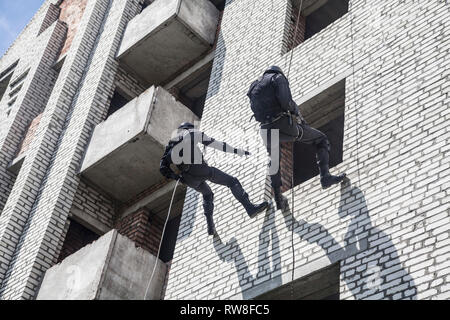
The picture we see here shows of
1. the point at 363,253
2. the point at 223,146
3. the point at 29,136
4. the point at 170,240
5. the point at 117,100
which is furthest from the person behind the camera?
the point at 117,100

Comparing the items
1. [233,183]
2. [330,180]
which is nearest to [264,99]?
[330,180]

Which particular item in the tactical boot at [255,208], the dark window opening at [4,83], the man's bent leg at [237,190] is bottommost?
the tactical boot at [255,208]

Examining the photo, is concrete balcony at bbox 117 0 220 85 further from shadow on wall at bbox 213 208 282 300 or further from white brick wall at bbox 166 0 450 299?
shadow on wall at bbox 213 208 282 300

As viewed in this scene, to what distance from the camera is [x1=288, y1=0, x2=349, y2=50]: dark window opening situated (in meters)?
11.6

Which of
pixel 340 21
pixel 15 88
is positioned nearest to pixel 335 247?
pixel 340 21

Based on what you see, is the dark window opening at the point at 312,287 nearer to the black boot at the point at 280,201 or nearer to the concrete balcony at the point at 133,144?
the black boot at the point at 280,201

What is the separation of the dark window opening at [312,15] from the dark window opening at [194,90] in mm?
2169

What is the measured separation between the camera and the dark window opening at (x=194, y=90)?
1385 centimetres

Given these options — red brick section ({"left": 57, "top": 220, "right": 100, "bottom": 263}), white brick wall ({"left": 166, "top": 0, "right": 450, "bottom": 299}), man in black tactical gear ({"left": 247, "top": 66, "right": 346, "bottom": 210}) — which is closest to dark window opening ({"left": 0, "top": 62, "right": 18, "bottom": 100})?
red brick section ({"left": 57, "top": 220, "right": 100, "bottom": 263})

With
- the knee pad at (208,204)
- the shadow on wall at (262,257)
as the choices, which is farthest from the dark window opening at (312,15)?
the shadow on wall at (262,257)

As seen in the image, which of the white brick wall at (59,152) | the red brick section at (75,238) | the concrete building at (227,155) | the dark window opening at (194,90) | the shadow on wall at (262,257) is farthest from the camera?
the dark window opening at (194,90)

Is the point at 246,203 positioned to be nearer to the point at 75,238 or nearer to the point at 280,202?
the point at 280,202

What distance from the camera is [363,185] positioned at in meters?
7.91

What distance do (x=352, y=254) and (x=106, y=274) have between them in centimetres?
376
